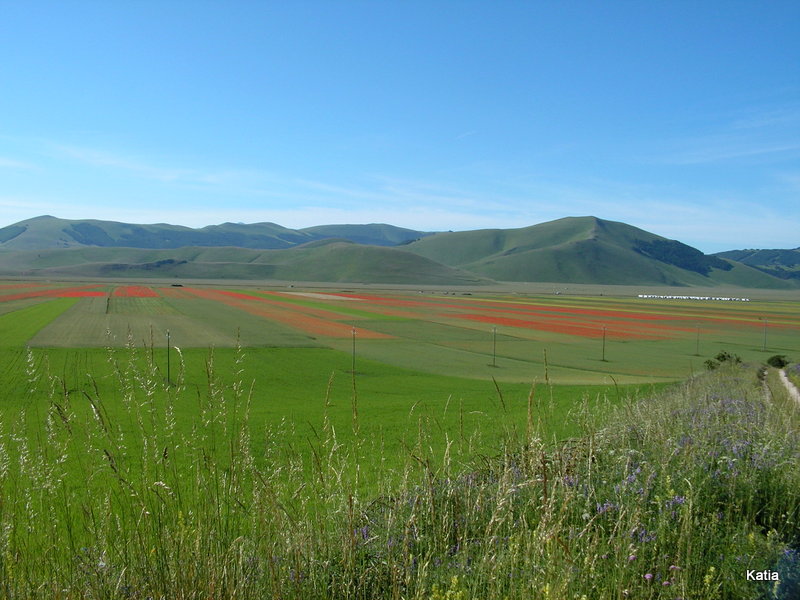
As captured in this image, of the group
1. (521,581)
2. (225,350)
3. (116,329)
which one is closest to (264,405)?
(225,350)

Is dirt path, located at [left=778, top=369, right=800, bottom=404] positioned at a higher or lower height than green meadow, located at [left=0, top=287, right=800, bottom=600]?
lower

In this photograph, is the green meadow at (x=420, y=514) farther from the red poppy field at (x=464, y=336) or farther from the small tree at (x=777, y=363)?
the small tree at (x=777, y=363)

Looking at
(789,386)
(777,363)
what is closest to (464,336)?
(777,363)

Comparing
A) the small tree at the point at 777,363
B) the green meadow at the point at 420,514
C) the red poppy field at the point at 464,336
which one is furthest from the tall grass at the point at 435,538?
the small tree at the point at 777,363

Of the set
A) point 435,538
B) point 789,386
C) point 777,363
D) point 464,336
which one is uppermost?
point 435,538

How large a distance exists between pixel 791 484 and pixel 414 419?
521 inches

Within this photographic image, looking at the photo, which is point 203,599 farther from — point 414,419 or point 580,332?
point 580,332

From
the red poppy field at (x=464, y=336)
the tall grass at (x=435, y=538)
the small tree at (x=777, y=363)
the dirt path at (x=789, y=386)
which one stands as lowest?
the red poppy field at (x=464, y=336)

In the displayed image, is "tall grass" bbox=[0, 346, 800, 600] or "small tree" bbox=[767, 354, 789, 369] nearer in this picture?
"tall grass" bbox=[0, 346, 800, 600]

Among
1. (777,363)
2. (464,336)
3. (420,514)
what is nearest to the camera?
(420,514)

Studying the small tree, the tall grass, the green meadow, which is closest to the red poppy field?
the small tree

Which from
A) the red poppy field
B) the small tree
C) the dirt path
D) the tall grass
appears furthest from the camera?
the red poppy field

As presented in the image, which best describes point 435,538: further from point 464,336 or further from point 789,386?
point 464,336

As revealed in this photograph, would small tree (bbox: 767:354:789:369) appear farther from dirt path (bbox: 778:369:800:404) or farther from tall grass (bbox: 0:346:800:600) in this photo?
tall grass (bbox: 0:346:800:600)
